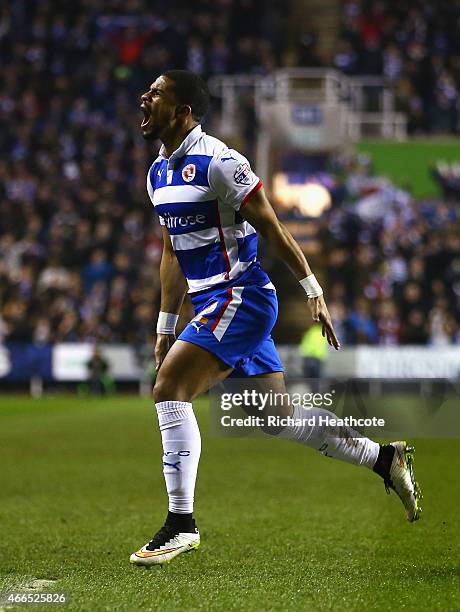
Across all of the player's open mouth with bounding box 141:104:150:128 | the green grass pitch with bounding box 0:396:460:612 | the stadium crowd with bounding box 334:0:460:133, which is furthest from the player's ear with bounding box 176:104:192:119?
the stadium crowd with bounding box 334:0:460:133

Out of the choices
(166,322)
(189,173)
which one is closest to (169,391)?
(166,322)

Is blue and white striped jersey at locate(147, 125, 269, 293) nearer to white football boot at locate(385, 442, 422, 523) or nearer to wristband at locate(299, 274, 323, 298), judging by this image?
wristband at locate(299, 274, 323, 298)

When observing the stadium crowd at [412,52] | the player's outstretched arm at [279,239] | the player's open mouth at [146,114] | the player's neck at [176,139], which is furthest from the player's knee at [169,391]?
the stadium crowd at [412,52]

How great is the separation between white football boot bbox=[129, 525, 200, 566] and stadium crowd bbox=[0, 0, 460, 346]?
55.0 feet

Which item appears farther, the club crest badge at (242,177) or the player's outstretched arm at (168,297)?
the player's outstretched arm at (168,297)

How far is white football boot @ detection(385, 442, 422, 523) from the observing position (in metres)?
5.96

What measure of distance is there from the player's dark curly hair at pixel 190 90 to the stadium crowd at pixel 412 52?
2157 cm

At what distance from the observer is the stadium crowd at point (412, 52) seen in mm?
27000

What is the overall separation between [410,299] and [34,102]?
10.6 meters

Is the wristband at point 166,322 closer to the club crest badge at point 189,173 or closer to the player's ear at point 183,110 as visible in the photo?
the club crest badge at point 189,173

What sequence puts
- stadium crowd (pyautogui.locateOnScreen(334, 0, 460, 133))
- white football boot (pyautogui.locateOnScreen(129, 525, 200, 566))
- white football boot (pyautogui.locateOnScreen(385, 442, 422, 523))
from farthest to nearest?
stadium crowd (pyautogui.locateOnScreen(334, 0, 460, 133)), white football boot (pyautogui.locateOnScreen(385, 442, 422, 523)), white football boot (pyautogui.locateOnScreen(129, 525, 200, 566))

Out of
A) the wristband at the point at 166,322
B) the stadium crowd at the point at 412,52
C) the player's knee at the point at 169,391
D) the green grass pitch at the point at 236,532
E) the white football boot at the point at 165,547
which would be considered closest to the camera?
the green grass pitch at the point at 236,532

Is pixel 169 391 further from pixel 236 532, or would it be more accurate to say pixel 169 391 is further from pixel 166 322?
pixel 236 532

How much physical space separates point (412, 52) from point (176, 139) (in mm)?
23676
